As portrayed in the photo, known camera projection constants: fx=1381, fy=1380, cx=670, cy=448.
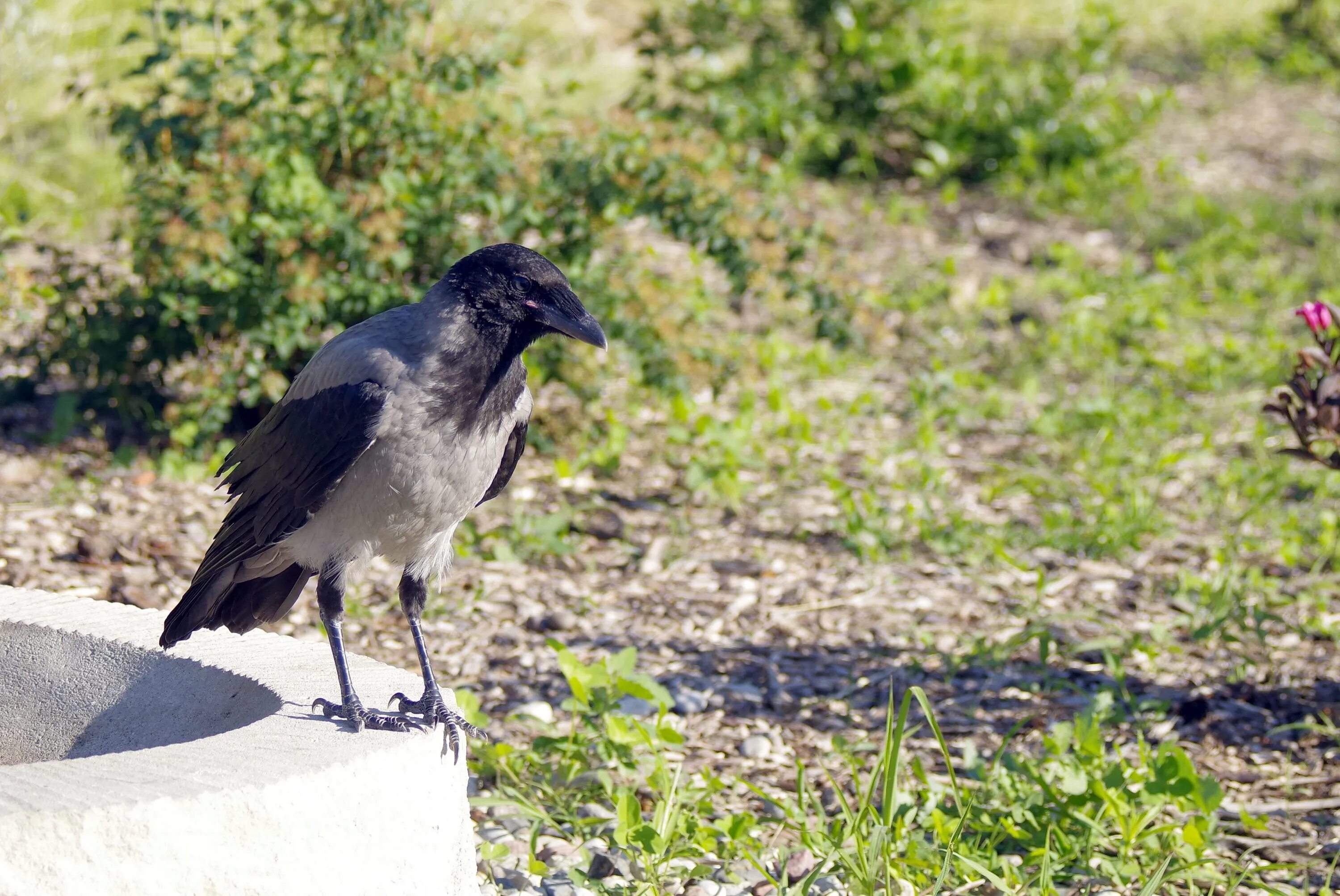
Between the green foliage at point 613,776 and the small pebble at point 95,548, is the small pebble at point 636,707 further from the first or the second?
the small pebble at point 95,548

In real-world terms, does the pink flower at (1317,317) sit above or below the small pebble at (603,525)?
above

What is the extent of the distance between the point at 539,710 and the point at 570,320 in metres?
1.35

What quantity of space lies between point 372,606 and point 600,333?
1.86 m

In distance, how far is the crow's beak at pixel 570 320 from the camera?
2.90 meters

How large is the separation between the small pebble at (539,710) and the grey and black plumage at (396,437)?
0.74 meters

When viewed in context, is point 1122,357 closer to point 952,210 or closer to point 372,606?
point 952,210

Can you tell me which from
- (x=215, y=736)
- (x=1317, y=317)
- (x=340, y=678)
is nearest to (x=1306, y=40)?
(x=1317, y=317)

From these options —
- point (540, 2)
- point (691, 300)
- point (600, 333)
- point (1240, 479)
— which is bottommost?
point (1240, 479)

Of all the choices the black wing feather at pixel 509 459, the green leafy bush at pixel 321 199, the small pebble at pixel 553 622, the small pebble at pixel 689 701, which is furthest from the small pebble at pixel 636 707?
the green leafy bush at pixel 321 199

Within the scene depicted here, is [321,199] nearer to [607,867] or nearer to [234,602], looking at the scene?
[234,602]

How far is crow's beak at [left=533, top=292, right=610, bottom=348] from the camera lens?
2.90 meters

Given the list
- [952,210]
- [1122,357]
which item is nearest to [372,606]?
[1122,357]

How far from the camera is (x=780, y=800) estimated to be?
3.45 metres

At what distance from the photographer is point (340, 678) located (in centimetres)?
273
